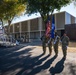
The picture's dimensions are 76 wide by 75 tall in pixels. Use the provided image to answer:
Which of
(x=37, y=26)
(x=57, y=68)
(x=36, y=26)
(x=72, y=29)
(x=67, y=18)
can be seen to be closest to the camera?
(x=57, y=68)

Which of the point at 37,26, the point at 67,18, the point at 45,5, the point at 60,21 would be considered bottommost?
the point at 37,26

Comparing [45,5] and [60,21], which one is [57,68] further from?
[60,21]

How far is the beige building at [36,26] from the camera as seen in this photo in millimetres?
66625

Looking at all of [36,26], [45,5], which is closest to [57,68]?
[45,5]

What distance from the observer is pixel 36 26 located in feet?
251

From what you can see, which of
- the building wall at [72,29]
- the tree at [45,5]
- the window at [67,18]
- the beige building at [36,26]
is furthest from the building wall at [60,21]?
the tree at [45,5]

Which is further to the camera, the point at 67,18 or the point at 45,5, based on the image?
the point at 67,18

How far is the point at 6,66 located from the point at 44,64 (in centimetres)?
221

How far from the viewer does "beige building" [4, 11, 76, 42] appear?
66.6m

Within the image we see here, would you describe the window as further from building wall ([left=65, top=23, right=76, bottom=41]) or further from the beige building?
building wall ([left=65, top=23, right=76, bottom=41])

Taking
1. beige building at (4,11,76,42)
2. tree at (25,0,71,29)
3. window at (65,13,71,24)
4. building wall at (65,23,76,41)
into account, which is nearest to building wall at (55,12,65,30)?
beige building at (4,11,76,42)

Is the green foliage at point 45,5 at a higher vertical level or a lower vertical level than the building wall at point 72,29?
higher

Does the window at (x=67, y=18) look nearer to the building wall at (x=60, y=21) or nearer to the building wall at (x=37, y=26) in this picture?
the building wall at (x=37, y=26)

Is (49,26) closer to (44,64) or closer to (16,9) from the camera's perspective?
(44,64)
